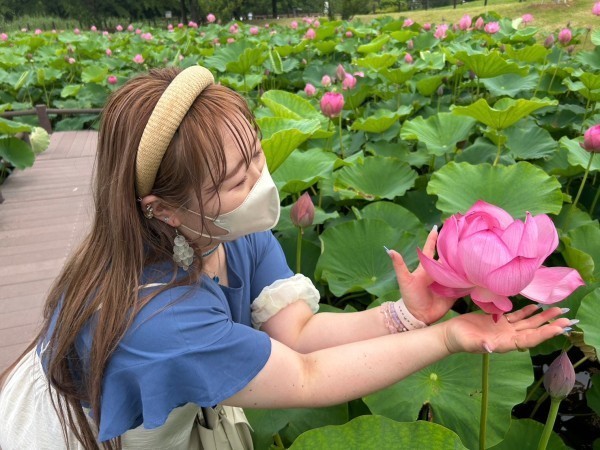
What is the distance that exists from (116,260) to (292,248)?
86 centimetres

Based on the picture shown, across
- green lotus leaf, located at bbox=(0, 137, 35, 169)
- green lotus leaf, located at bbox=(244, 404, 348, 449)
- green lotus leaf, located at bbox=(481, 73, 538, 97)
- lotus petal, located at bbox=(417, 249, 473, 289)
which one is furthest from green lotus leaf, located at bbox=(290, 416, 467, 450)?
green lotus leaf, located at bbox=(0, 137, 35, 169)

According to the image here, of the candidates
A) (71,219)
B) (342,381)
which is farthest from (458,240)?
(71,219)

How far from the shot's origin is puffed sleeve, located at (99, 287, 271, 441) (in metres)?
0.81

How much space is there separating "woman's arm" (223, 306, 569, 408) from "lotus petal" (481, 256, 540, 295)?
0.38 ft

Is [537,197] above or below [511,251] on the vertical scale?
below

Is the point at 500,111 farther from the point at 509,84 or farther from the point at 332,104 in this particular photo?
the point at 509,84

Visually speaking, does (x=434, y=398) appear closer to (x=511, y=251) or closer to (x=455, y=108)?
(x=511, y=251)

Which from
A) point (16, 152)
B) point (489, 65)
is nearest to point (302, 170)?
point (489, 65)

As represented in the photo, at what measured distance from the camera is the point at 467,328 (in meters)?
0.79

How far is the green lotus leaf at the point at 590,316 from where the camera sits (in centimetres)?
107

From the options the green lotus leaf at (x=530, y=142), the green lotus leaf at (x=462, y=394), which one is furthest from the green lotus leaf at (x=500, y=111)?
the green lotus leaf at (x=462, y=394)

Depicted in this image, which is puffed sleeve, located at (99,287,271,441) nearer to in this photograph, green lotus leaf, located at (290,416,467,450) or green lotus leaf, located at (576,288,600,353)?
green lotus leaf, located at (290,416,467,450)

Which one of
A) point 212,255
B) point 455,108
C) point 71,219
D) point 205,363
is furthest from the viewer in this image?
point 71,219

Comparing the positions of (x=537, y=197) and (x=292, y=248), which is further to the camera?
(x=292, y=248)
